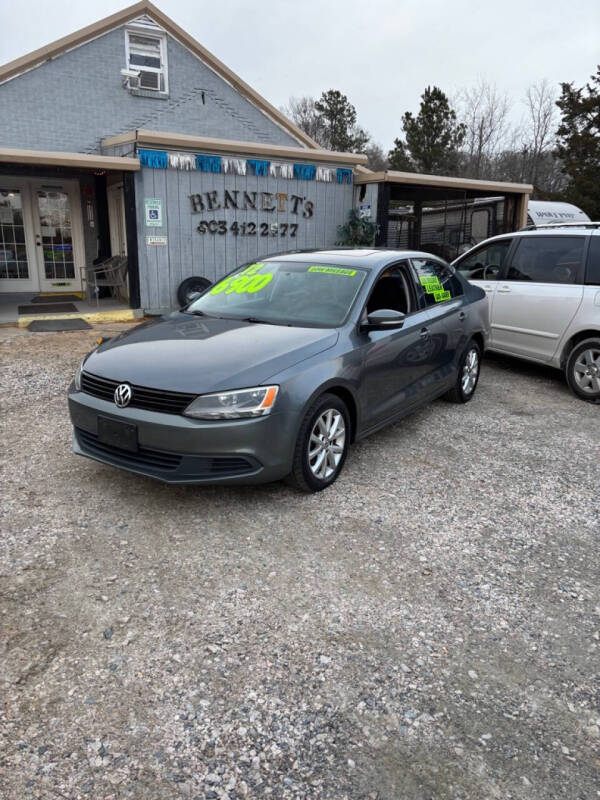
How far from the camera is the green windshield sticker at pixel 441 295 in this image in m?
5.76

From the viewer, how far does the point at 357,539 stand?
3689 millimetres

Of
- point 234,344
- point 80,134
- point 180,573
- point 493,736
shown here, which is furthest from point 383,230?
point 493,736

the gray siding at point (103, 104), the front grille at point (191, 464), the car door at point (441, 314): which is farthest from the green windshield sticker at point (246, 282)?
the gray siding at point (103, 104)

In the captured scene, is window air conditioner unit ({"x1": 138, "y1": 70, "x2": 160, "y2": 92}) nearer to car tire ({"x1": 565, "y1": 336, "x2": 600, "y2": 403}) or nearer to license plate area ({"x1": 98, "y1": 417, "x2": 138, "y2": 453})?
car tire ({"x1": 565, "y1": 336, "x2": 600, "y2": 403})

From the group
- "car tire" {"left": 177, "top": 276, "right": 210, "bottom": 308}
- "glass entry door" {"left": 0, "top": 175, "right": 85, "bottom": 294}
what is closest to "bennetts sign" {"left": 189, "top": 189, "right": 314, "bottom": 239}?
"car tire" {"left": 177, "top": 276, "right": 210, "bottom": 308}

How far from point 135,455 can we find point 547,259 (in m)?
5.65

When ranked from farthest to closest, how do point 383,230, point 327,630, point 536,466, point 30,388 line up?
point 383,230 → point 30,388 → point 536,466 → point 327,630

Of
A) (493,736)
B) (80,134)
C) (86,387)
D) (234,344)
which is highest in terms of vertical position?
(80,134)

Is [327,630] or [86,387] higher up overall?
[86,387]

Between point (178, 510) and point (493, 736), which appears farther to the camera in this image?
point (178, 510)

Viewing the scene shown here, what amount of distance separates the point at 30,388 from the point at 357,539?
447cm

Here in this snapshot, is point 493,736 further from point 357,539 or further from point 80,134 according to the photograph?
point 80,134

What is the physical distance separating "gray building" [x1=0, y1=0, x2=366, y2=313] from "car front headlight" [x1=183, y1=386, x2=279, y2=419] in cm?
776

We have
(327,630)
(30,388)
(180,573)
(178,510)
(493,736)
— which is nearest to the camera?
(493,736)
